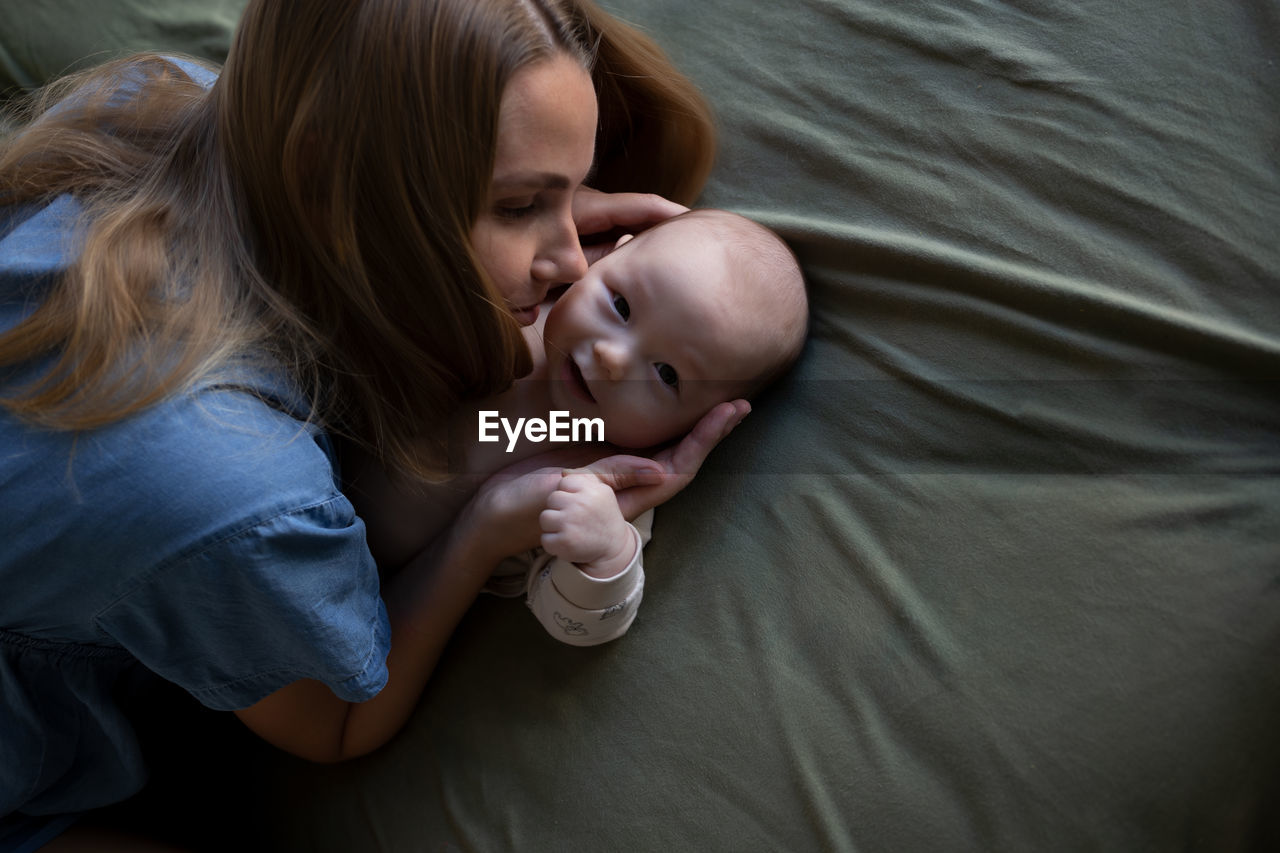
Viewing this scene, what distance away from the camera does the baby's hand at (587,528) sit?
2.68 feet

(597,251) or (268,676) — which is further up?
(597,251)

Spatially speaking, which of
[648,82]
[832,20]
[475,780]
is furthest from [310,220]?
[832,20]

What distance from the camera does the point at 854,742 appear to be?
782mm

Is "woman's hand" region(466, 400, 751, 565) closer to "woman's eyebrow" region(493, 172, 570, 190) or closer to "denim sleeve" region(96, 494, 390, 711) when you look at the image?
"denim sleeve" region(96, 494, 390, 711)

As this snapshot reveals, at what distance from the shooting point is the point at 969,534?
31.9 inches

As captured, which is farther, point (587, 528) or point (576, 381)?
point (576, 381)

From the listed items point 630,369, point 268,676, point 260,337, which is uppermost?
point 260,337

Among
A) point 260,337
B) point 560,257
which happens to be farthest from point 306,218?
point 560,257

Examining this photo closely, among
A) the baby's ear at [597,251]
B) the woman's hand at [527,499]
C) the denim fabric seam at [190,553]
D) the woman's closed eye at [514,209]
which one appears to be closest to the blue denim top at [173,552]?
the denim fabric seam at [190,553]

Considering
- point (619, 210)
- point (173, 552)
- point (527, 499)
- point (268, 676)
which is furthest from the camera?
point (619, 210)

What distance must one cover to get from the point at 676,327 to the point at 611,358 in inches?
2.8

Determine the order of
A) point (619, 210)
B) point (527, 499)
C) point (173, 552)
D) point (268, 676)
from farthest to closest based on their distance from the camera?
point (619, 210), point (527, 499), point (268, 676), point (173, 552)

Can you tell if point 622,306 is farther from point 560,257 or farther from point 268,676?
point 268,676

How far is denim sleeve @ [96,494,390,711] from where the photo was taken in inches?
26.8
